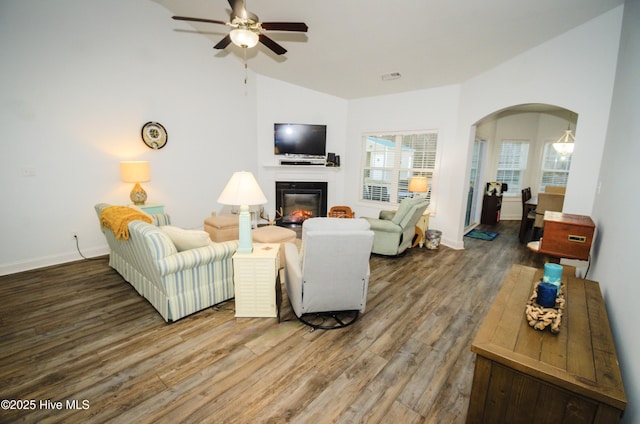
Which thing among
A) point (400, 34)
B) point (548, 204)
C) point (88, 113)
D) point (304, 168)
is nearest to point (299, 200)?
point (304, 168)

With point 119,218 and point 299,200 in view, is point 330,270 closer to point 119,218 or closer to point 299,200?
point 119,218

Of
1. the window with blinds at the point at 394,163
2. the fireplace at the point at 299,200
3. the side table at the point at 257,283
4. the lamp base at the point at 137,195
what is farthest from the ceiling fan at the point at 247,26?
the fireplace at the point at 299,200

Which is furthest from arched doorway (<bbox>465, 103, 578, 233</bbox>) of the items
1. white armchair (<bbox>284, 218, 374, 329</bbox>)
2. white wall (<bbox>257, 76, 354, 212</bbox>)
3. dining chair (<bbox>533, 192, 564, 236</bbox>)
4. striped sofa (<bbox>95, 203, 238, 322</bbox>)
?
striped sofa (<bbox>95, 203, 238, 322</bbox>)

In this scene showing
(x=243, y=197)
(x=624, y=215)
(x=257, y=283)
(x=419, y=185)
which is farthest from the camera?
(x=419, y=185)

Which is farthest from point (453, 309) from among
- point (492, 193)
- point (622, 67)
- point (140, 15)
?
point (140, 15)

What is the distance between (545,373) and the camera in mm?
1152

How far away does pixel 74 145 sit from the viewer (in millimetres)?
3939

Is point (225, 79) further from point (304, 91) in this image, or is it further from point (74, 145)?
point (74, 145)

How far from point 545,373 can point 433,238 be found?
3.99 metres

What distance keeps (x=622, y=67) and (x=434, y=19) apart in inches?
72.3

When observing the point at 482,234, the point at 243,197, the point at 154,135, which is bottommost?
the point at 482,234

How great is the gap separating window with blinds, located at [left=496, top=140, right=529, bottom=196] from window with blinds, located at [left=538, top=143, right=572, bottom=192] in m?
0.44

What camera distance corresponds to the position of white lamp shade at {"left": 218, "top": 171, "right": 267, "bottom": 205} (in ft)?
8.39

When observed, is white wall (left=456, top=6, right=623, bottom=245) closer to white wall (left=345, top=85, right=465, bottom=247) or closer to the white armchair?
white wall (left=345, top=85, right=465, bottom=247)
